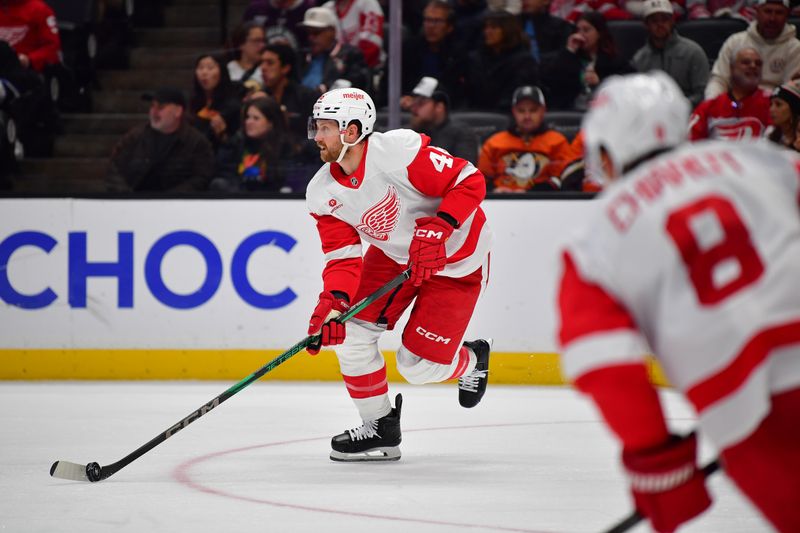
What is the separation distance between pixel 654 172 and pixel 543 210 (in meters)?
4.30

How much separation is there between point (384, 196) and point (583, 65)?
262 centimetres

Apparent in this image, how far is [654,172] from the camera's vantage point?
5.83ft

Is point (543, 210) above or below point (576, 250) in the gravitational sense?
below

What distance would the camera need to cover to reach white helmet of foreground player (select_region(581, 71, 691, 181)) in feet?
5.93

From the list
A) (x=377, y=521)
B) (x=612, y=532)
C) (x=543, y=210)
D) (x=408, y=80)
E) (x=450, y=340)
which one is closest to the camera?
(x=612, y=532)

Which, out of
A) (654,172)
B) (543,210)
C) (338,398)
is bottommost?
(338,398)

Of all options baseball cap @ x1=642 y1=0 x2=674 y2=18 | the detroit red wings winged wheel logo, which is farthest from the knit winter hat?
the detroit red wings winged wheel logo

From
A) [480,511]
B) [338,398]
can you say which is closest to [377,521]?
[480,511]

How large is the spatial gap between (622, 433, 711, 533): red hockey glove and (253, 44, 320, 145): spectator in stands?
15.6 ft

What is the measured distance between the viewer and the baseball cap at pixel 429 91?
21.1 ft

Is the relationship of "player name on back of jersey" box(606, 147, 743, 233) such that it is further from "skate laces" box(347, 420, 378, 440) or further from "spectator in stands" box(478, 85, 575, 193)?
"spectator in stands" box(478, 85, 575, 193)

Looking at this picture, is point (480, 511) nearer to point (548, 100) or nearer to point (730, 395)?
point (730, 395)

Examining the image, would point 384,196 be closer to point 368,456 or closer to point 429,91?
point 368,456

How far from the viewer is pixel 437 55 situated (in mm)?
6633
